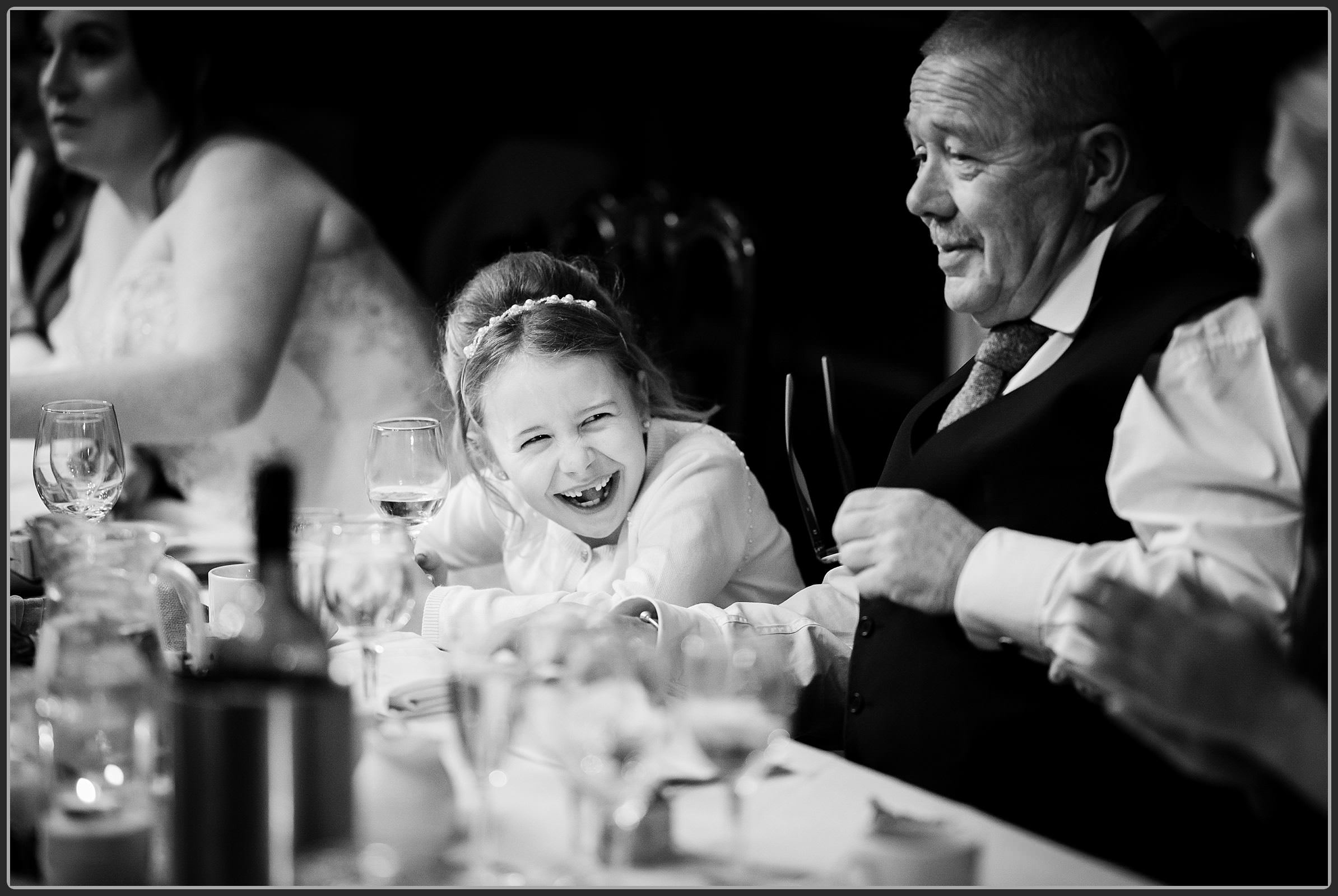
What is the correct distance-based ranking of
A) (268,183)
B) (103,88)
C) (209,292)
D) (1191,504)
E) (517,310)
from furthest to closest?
(103,88) < (268,183) < (209,292) < (517,310) < (1191,504)

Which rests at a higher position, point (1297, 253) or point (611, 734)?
point (1297, 253)

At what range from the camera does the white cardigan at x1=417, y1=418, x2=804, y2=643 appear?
175 cm

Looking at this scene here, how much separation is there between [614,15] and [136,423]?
1.74 meters

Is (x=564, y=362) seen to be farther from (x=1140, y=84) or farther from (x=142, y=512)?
(x=142, y=512)

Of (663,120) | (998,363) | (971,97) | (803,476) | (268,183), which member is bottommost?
(803,476)

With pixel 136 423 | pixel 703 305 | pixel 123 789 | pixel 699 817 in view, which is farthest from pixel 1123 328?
pixel 136 423

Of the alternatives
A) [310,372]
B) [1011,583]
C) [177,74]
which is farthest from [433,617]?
[177,74]

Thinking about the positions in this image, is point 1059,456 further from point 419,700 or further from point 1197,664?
point 419,700

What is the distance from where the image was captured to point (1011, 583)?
49.3 inches

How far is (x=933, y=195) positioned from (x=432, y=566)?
936 mm

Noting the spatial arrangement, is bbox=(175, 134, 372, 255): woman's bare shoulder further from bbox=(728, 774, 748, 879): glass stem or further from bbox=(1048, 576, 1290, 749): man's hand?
bbox=(1048, 576, 1290, 749): man's hand

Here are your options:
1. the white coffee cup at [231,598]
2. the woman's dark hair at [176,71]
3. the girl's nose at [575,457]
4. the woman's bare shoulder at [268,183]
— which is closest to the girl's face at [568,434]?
the girl's nose at [575,457]

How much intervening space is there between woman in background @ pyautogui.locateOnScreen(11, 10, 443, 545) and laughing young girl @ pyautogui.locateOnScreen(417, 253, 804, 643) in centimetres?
140

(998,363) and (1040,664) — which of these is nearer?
(1040,664)
